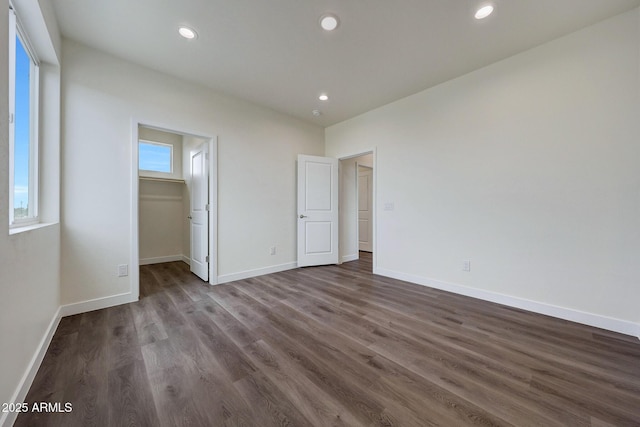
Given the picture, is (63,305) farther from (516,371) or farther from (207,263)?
(516,371)

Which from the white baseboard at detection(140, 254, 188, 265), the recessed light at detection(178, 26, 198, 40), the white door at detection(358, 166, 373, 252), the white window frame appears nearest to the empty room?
the recessed light at detection(178, 26, 198, 40)

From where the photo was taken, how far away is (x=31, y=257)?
1.46 metres

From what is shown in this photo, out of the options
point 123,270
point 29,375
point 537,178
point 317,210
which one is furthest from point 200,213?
point 537,178

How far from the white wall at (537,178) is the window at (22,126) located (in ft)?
12.4

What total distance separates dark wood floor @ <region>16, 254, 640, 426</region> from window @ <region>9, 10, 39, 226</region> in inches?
43.3

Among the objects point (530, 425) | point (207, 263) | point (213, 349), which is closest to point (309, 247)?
point (207, 263)

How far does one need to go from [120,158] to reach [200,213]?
4.00 ft

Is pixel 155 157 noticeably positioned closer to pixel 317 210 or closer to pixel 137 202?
pixel 137 202

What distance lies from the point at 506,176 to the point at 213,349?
10.8ft

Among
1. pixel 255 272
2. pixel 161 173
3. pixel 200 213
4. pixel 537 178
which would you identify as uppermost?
pixel 161 173

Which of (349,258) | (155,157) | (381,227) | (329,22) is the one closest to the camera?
(329,22)

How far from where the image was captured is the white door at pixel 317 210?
414 centimetres

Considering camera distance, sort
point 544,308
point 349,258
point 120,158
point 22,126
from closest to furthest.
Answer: point 22,126, point 544,308, point 120,158, point 349,258

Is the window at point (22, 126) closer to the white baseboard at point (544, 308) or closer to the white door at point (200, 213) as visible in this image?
the white door at point (200, 213)
